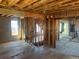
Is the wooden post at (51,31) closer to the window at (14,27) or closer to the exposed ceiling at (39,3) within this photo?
the exposed ceiling at (39,3)

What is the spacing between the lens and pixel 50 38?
21.1 feet

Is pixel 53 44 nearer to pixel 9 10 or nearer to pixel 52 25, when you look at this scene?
pixel 52 25

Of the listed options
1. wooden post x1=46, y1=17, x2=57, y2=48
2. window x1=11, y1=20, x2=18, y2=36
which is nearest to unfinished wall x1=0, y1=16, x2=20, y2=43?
window x1=11, y1=20, x2=18, y2=36

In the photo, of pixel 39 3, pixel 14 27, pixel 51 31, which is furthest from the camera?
pixel 14 27

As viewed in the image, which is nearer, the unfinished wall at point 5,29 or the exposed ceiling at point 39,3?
the exposed ceiling at point 39,3

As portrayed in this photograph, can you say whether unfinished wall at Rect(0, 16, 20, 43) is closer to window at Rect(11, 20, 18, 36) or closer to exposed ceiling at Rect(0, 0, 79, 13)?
window at Rect(11, 20, 18, 36)

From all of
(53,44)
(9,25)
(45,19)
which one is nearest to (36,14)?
(45,19)

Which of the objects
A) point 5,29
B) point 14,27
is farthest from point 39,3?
point 14,27

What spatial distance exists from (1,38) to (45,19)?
13.8ft

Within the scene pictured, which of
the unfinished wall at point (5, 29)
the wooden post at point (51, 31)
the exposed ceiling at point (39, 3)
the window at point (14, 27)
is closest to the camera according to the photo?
the exposed ceiling at point (39, 3)

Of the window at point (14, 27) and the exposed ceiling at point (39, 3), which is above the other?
the exposed ceiling at point (39, 3)

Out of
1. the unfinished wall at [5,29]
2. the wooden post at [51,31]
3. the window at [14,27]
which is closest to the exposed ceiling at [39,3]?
the wooden post at [51,31]

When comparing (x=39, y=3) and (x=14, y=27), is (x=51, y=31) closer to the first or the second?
(x=39, y=3)

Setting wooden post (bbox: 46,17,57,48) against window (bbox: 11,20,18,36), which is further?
window (bbox: 11,20,18,36)
